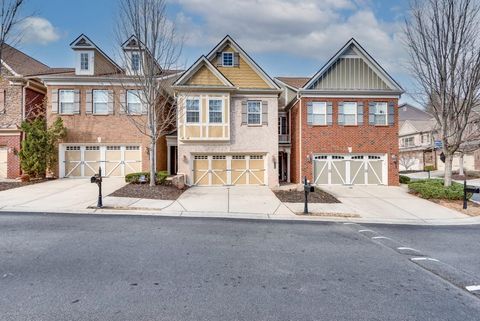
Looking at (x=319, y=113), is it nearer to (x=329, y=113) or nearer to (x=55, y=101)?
(x=329, y=113)

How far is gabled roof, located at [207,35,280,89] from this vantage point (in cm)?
1850

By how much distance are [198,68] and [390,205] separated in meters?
13.3

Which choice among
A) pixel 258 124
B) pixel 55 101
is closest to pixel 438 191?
pixel 258 124

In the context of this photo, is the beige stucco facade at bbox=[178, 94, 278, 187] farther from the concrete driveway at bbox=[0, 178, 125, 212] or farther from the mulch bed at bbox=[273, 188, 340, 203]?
the concrete driveway at bbox=[0, 178, 125, 212]

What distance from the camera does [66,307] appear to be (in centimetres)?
356

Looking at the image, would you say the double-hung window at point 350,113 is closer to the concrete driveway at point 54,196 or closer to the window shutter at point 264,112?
the window shutter at point 264,112

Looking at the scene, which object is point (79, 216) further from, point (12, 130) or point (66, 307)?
point (12, 130)

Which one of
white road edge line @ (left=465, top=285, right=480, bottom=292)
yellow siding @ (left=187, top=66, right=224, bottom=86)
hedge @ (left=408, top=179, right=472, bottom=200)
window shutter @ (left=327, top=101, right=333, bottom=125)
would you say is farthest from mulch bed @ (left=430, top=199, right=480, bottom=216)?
yellow siding @ (left=187, top=66, right=224, bottom=86)

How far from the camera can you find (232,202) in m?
12.7

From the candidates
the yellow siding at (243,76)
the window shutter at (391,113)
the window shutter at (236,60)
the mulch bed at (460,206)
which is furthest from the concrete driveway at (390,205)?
the window shutter at (236,60)

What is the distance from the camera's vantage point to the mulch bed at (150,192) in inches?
515

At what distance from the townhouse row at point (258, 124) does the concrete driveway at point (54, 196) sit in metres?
3.03

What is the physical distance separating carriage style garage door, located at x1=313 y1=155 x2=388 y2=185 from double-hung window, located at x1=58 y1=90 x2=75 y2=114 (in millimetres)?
16660

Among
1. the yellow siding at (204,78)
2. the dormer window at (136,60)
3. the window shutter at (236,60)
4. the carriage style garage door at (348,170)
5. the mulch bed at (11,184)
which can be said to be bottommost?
the mulch bed at (11,184)
